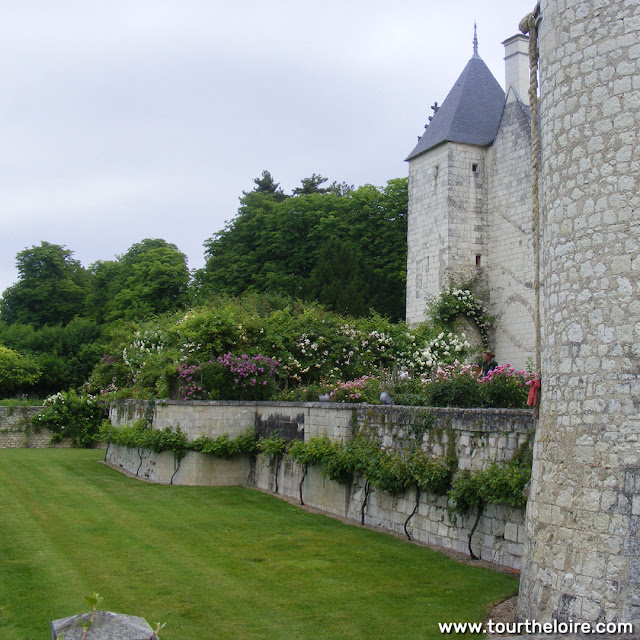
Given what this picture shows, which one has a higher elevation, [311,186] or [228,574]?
[311,186]

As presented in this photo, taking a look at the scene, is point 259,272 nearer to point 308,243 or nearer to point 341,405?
point 308,243

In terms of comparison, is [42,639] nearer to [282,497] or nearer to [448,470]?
[448,470]

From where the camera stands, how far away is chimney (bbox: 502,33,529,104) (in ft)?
74.1

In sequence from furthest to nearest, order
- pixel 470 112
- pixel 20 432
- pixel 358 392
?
pixel 20 432
pixel 470 112
pixel 358 392

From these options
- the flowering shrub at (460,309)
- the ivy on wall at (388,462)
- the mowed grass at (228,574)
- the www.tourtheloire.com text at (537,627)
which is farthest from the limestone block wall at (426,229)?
the www.tourtheloire.com text at (537,627)

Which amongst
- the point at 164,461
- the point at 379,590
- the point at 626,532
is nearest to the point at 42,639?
the point at 379,590

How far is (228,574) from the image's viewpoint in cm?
781

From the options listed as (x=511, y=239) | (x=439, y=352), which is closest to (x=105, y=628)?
(x=439, y=352)

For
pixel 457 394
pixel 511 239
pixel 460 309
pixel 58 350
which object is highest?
pixel 511 239

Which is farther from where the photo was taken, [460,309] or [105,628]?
[460,309]

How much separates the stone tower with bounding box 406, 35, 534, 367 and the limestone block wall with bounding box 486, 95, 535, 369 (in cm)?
3

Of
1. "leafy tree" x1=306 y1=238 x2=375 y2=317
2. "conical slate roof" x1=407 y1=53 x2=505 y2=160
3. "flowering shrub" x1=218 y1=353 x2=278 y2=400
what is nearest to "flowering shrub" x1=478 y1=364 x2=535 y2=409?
"flowering shrub" x1=218 y1=353 x2=278 y2=400

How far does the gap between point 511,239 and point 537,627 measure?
1788 centimetres

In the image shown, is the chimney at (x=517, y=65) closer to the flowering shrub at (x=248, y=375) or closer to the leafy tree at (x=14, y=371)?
the flowering shrub at (x=248, y=375)
